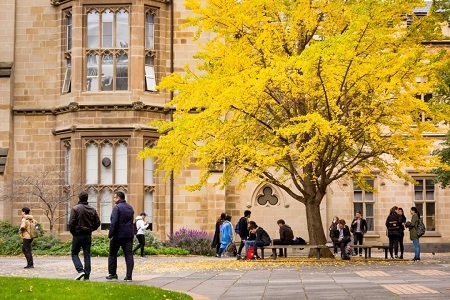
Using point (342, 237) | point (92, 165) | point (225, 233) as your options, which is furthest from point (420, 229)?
point (92, 165)

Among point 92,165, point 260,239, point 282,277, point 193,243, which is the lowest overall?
point 282,277

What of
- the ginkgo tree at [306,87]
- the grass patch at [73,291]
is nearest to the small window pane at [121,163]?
the ginkgo tree at [306,87]

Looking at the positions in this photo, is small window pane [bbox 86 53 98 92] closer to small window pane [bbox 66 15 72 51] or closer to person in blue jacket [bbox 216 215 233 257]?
small window pane [bbox 66 15 72 51]

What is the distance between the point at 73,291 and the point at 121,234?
15.3 ft

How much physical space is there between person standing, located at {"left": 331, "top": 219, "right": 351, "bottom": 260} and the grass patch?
44.9ft

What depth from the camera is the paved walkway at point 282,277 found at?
1546cm

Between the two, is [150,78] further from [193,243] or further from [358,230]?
[358,230]

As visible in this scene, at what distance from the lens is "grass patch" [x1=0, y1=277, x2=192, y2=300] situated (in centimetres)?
1384

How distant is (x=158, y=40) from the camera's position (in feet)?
112

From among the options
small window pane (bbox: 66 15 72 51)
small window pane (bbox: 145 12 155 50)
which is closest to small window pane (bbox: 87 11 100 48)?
small window pane (bbox: 66 15 72 51)

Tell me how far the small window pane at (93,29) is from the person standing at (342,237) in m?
10.8

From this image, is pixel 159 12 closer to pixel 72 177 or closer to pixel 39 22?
pixel 39 22

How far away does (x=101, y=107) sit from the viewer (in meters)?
33.1

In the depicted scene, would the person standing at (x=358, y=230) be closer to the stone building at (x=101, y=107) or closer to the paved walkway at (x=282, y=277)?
the stone building at (x=101, y=107)
